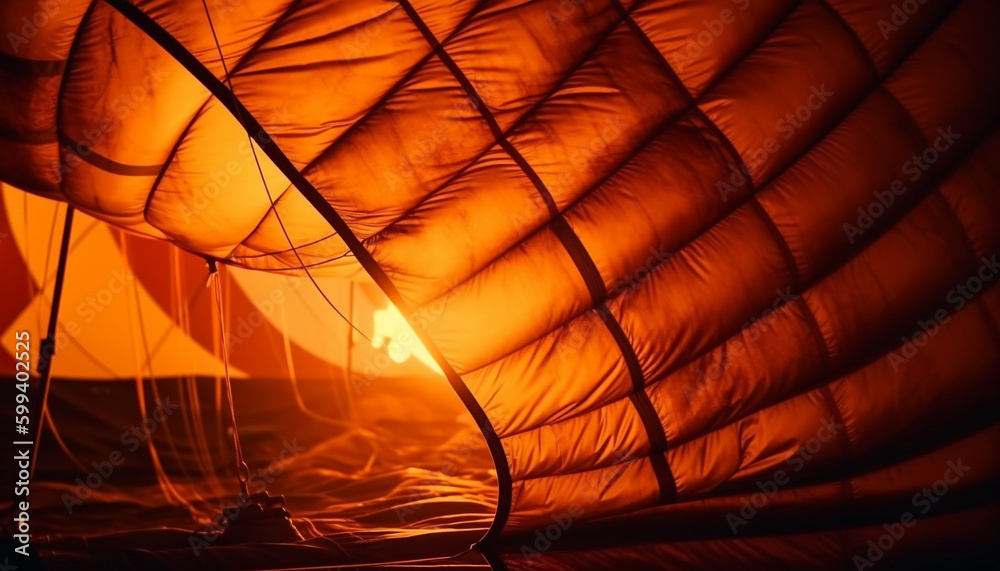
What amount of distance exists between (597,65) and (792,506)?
1.31 m

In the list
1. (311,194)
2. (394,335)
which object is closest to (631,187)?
(311,194)

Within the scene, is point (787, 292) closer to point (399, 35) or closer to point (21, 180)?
point (399, 35)

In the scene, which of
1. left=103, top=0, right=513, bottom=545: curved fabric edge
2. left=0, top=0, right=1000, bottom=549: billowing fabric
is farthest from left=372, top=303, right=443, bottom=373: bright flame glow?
left=103, top=0, right=513, bottom=545: curved fabric edge

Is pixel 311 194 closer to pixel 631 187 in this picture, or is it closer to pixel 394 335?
pixel 631 187

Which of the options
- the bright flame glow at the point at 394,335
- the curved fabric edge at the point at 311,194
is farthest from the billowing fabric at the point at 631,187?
the bright flame glow at the point at 394,335

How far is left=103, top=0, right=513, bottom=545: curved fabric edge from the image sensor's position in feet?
5.88

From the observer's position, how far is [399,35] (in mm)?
1909

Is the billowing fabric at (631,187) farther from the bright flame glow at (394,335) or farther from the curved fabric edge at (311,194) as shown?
the bright flame glow at (394,335)

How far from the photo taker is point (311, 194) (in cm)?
189

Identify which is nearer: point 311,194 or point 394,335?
point 311,194

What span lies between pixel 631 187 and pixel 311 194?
0.77m

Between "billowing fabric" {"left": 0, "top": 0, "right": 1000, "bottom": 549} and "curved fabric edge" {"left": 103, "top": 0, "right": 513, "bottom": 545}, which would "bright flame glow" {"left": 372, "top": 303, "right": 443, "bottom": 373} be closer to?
"billowing fabric" {"left": 0, "top": 0, "right": 1000, "bottom": 549}

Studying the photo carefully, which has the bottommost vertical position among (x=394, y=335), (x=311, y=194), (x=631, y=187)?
(x=631, y=187)

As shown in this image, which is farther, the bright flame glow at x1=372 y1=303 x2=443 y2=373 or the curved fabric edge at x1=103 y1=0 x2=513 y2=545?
the bright flame glow at x1=372 y1=303 x2=443 y2=373
